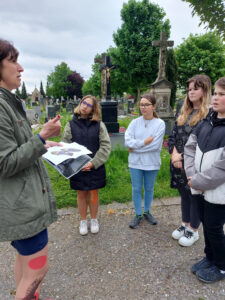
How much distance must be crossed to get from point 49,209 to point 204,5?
347 inches

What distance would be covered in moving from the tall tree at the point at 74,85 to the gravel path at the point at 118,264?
56.2m

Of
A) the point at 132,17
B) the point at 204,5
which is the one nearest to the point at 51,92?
the point at 132,17

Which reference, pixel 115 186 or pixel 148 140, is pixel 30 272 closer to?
pixel 148 140

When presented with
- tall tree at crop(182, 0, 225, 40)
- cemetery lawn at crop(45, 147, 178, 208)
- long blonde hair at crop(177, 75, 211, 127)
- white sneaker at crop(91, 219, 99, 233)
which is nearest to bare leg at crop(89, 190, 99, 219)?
white sneaker at crop(91, 219, 99, 233)

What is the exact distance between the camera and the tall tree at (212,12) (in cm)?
711

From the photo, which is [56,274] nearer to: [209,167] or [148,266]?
[148,266]

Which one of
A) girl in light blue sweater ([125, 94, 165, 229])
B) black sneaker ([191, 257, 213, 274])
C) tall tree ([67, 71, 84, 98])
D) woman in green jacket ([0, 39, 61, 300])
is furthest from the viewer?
tall tree ([67, 71, 84, 98])

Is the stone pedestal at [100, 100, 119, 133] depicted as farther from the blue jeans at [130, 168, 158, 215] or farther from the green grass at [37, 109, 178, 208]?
the blue jeans at [130, 168, 158, 215]

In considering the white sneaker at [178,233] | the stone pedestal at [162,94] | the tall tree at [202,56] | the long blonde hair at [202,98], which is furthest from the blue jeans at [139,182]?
the tall tree at [202,56]

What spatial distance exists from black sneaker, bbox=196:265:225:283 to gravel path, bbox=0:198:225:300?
5cm

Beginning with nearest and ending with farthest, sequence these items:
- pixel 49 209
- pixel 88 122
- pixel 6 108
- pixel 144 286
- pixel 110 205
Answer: pixel 6 108 → pixel 49 209 → pixel 144 286 → pixel 88 122 → pixel 110 205

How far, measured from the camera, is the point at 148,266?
2254 mm

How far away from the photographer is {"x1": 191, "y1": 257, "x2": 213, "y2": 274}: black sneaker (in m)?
2.12

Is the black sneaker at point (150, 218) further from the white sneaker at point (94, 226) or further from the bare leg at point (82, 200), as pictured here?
the bare leg at point (82, 200)
